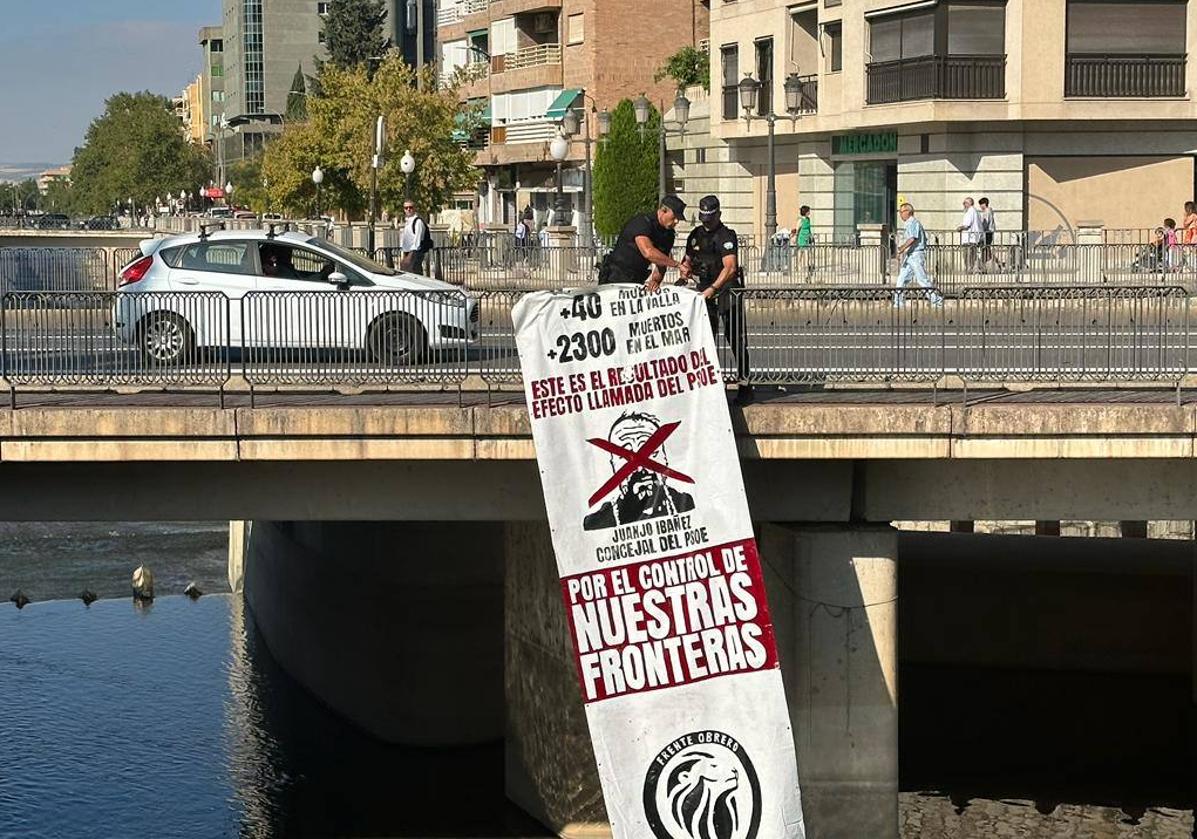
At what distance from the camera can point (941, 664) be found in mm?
25891

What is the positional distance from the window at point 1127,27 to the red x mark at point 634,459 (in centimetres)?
3051

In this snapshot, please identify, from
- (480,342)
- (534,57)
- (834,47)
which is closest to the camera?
(480,342)

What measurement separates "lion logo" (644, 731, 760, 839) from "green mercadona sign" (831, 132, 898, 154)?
3303cm

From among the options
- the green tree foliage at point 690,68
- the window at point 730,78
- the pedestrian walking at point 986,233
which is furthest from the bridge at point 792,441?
the green tree foliage at point 690,68

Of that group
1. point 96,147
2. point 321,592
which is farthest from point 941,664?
point 96,147

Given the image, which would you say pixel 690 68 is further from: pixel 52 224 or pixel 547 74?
pixel 52 224

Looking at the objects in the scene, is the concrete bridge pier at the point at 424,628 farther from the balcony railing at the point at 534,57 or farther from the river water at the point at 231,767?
the balcony railing at the point at 534,57

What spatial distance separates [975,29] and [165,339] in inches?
1136

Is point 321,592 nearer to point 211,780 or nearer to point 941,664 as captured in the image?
point 211,780

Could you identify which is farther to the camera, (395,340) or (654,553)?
(395,340)

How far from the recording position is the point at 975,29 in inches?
1715

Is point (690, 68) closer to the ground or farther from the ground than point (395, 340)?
farther from the ground

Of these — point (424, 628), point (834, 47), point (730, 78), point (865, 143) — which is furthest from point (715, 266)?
point (730, 78)

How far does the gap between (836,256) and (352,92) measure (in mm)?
31886
